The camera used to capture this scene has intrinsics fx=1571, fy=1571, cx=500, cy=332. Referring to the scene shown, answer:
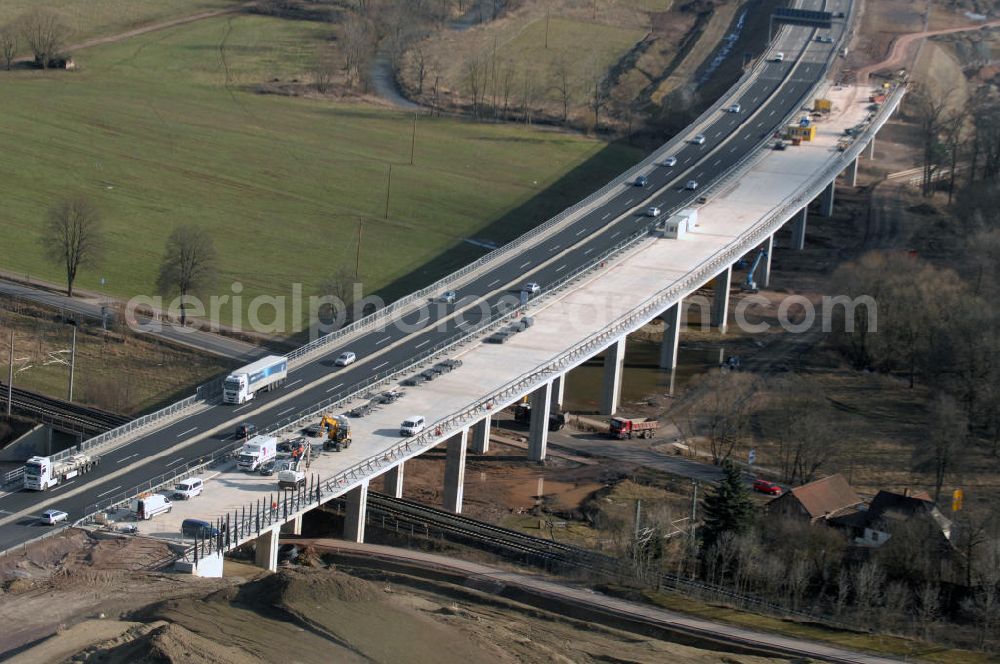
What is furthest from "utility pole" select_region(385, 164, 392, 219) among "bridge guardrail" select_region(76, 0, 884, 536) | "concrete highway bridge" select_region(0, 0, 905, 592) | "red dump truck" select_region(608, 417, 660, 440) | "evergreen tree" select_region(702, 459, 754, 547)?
"evergreen tree" select_region(702, 459, 754, 547)

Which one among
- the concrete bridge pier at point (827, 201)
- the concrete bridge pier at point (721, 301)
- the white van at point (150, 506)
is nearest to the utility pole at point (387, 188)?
the concrete bridge pier at point (721, 301)

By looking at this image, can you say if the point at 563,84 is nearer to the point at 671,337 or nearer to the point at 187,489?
the point at 671,337

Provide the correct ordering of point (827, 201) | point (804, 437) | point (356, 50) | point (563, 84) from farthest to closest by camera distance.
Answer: point (356, 50) < point (563, 84) < point (827, 201) < point (804, 437)

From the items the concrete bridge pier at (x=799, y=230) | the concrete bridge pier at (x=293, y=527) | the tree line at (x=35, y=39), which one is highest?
the tree line at (x=35, y=39)

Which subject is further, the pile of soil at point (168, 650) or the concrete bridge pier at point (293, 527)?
the concrete bridge pier at point (293, 527)

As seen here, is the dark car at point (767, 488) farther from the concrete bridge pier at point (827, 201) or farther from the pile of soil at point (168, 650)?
the concrete bridge pier at point (827, 201)

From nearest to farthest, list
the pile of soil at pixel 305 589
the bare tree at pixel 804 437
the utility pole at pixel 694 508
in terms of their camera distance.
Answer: the pile of soil at pixel 305 589 → the utility pole at pixel 694 508 → the bare tree at pixel 804 437

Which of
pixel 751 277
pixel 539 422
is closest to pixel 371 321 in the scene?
pixel 539 422

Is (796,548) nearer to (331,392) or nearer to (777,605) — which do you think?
(777,605)
